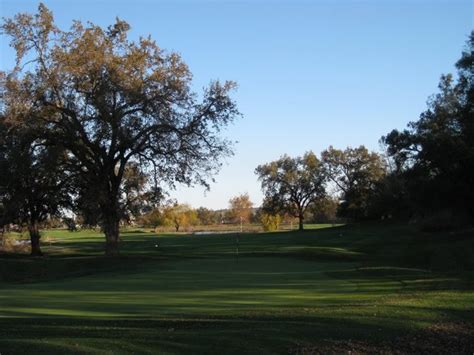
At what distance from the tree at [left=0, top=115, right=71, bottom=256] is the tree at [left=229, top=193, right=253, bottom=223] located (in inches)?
4229

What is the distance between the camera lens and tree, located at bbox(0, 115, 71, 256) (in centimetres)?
3419

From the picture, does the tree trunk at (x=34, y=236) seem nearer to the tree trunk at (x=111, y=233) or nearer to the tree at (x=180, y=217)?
the tree trunk at (x=111, y=233)

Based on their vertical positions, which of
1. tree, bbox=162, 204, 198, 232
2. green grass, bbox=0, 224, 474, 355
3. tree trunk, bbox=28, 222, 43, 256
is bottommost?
green grass, bbox=0, 224, 474, 355

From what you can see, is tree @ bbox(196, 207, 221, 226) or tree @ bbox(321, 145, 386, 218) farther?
tree @ bbox(196, 207, 221, 226)

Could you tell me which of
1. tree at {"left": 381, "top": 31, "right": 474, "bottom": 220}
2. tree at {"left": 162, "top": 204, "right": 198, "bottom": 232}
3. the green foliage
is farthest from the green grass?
tree at {"left": 162, "top": 204, "right": 198, "bottom": 232}

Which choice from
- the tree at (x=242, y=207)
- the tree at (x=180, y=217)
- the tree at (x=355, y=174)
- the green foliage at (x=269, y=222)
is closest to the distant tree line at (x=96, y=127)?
the tree at (x=355, y=174)

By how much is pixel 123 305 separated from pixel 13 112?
875 inches

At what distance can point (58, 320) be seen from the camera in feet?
39.3

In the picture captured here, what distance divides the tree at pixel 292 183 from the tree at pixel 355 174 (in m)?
2.61

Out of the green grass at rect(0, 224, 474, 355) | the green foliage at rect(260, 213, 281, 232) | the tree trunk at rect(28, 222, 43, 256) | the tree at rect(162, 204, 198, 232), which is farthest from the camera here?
the tree at rect(162, 204, 198, 232)

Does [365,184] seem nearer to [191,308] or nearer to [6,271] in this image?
[6,271]

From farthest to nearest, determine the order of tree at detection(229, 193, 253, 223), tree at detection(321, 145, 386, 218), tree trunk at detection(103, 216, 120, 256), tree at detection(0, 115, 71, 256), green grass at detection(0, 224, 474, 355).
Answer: tree at detection(229, 193, 253, 223) < tree at detection(321, 145, 386, 218) < tree trunk at detection(103, 216, 120, 256) < tree at detection(0, 115, 71, 256) < green grass at detection(0, 224, 474, 355)

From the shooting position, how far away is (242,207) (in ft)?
487

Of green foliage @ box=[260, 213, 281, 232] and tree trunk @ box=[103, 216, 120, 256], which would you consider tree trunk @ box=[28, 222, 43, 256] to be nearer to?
tree trunk @ box=[103, 216, 120, 256]
